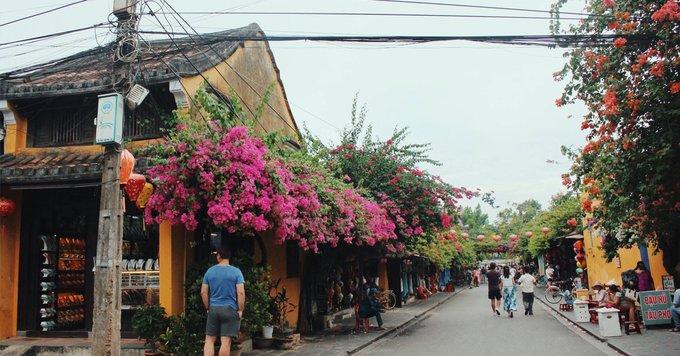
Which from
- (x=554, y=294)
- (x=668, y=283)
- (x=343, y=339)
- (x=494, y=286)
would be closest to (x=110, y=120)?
(x=343, y=339)

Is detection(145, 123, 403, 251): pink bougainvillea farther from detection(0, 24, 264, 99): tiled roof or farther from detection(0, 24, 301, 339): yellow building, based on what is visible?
detection(0, 24, 264, 99): tiled roof

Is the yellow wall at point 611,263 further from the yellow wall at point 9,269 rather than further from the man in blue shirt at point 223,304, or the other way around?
the yellow wall at point 9,269

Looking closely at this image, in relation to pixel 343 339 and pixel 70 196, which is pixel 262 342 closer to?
pixel 343 339

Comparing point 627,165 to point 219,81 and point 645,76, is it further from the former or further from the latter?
point 219,81

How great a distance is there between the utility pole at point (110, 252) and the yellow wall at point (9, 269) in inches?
196

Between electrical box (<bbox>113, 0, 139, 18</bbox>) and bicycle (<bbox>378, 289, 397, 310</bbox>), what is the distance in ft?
60.7

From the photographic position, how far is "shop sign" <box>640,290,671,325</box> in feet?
42.4

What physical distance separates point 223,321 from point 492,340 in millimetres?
7744

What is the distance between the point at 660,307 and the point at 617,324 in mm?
1458

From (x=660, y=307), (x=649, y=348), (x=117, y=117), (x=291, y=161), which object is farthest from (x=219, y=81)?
(x=660, y=307)

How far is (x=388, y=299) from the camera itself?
2523 centimetres

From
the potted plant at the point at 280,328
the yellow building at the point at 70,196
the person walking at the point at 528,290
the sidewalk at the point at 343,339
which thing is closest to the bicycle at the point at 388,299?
the sidewalk at the point at 343,339

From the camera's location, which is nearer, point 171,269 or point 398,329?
point 171,269

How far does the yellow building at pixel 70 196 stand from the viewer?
1048cm
